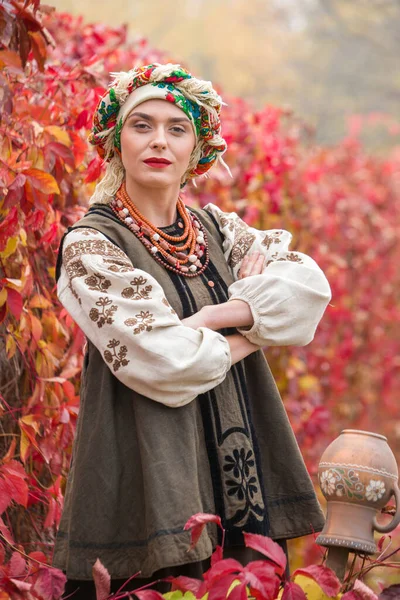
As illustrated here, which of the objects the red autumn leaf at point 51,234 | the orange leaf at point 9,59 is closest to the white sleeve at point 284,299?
the red autumn leaf at point 51,234

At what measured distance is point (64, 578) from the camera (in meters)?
2.33

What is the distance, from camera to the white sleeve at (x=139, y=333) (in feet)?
8.02

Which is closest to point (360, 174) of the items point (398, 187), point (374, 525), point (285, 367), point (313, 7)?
point (398, 187)

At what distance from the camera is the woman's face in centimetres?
267

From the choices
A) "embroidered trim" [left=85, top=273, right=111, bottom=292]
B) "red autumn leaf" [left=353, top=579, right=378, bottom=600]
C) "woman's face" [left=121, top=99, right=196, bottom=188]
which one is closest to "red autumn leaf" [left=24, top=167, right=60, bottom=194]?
"woman's face" [left=121, top=99, right=196, bottom=188]

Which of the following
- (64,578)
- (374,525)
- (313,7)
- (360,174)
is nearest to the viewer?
(64,578)

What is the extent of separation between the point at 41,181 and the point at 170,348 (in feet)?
2.36

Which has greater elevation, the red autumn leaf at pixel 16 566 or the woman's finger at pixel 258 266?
the woman's finger at pixel 258 266

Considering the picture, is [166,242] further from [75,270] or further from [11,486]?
[11,486]

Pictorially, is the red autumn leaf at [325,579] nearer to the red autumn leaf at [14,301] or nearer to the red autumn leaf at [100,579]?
the red autumn leaf at [100,579]

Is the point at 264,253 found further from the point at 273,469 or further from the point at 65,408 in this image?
the point at 65,408

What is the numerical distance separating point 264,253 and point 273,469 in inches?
23.8

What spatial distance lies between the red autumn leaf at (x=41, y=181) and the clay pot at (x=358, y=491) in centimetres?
107

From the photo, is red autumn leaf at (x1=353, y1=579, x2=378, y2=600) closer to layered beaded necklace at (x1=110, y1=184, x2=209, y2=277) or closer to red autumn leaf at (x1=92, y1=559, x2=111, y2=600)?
red autumn leaf at (x1=92, y1=559, x2=111, y2=600)
